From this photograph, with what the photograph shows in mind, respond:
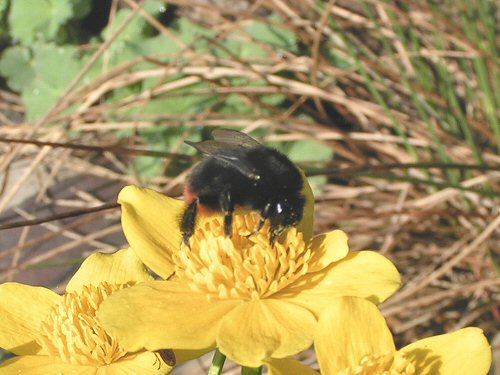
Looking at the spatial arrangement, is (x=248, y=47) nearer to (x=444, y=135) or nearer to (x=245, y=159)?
(x=444, y=135)

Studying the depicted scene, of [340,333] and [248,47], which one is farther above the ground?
[340,333]

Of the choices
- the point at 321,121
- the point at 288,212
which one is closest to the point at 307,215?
the point at 288,212

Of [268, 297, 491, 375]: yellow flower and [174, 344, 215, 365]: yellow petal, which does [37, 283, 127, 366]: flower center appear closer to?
[174, 344, 215, 365]: yellow petal

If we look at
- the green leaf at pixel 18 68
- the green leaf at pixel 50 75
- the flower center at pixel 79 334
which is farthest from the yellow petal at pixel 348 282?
the green leaf at pixel 18 68

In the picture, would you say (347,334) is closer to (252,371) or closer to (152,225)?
(252,371)

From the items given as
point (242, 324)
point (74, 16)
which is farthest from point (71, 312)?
point (74, 16)

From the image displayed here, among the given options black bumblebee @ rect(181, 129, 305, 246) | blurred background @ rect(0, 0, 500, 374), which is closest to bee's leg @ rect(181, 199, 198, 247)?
black bumblebee @ rect(181, 129, 305, 246)

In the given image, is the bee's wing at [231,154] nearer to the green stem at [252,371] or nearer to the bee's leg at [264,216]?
the bee's leg at [264,216]
